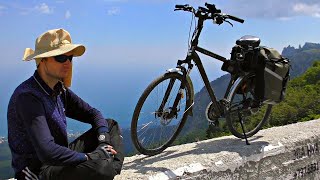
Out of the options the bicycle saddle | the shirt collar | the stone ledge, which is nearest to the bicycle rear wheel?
the stone ledge

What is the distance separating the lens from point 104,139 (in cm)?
273

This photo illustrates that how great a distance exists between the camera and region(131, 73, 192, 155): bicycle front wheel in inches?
144

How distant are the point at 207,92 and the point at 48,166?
2.17 meters

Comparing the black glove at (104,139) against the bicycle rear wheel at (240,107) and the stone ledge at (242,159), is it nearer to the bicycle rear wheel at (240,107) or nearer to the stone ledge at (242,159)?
the stone ledge at (242,159)

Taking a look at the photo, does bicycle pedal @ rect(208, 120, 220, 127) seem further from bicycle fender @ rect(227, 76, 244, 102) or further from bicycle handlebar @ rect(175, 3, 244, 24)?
bicycle handlebar @ rect(175, 3, 244, 24)

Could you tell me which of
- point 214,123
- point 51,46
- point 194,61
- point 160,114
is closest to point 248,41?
point 194,61

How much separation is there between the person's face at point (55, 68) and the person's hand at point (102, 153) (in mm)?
471

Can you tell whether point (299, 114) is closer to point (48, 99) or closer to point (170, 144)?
point (170, 144)

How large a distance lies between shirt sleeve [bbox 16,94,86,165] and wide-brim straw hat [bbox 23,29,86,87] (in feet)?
0.78

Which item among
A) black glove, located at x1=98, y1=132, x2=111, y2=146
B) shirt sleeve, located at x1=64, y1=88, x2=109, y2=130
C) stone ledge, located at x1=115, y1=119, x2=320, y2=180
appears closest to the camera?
black glove, located at x1=98, y1=132, x2=111, y2=146

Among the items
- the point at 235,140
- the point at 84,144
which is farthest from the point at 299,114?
the point at 84,144

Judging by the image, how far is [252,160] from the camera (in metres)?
3.81

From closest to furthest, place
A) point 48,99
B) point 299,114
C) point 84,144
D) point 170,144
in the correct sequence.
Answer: point 48,99 → point 84,144 → point 170,144 → point 299,114

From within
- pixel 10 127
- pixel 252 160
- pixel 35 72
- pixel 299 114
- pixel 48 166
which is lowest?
pixel 299 114
